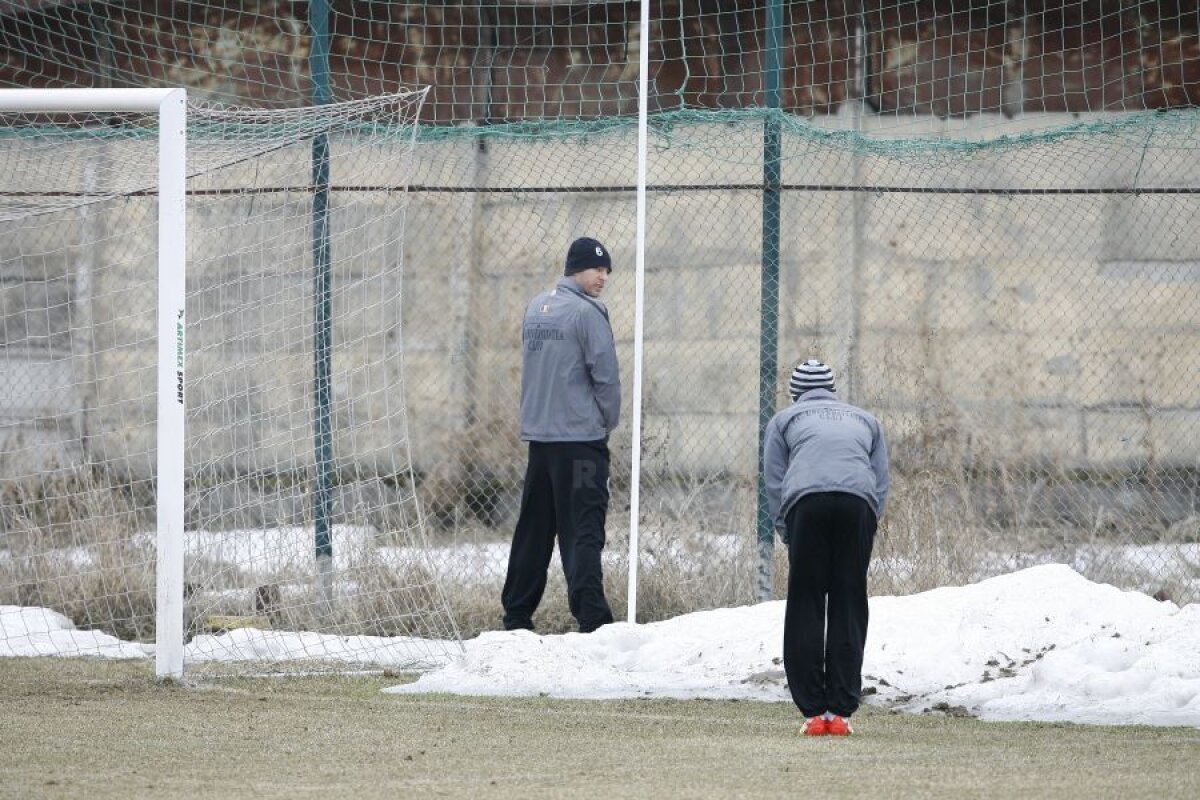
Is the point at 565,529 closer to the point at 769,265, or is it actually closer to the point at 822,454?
the point at 769,265

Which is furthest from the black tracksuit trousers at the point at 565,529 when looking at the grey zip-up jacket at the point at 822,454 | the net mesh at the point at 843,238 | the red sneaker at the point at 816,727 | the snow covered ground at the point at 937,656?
the net mesh at the point at 843,238

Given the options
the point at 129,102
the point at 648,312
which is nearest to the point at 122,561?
the point at 129,102

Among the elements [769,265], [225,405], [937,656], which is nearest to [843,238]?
[769,265]

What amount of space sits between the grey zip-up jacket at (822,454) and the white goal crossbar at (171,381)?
2641 mm

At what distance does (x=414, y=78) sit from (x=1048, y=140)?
196 inches

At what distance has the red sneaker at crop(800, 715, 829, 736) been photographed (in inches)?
277

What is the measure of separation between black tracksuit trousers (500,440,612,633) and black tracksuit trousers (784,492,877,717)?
2.22 meters

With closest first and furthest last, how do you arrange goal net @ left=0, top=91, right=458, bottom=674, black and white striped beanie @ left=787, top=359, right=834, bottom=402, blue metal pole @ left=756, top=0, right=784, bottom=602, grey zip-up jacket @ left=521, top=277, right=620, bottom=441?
black and white striped beanie @ left=787, top=359, right=834, bottom=402
grey zip-up jacket @ left=521, top=277, right=620, bottom=441
goal net @ left=0, top=91, right=458, bottom=674
blue metal pole @ left=756, top=0, right=784, bottom=602

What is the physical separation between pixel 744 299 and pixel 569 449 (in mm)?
3939

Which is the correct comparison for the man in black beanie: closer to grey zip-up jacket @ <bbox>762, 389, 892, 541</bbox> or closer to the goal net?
the goal net

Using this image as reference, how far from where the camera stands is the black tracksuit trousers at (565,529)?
930cm

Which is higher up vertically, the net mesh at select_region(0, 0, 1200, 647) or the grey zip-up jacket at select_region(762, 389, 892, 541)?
the net mesh at select_region(0, 0, 1200, 647)

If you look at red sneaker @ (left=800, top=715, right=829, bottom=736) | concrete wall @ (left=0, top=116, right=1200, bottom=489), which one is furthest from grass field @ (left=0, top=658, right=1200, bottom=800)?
concrete wall @ (left=0, top=116, right=1200, bottom=489)

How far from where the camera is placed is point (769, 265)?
10445 mm
